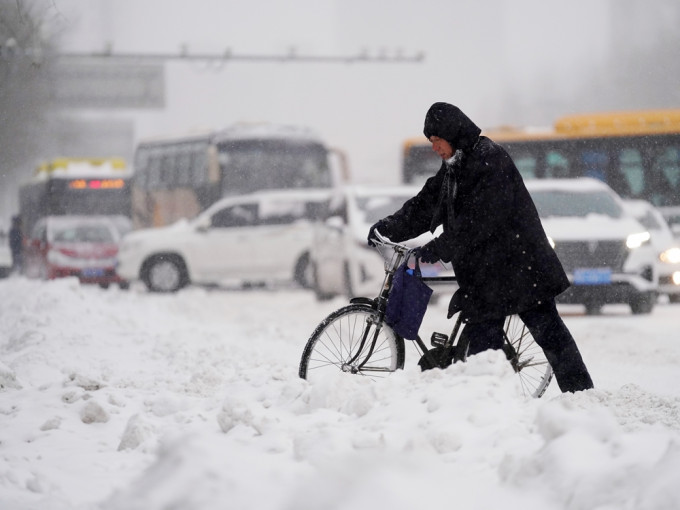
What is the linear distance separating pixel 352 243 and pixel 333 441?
10522 millimetres

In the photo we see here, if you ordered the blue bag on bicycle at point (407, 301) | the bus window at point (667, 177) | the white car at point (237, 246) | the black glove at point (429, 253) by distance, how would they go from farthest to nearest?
the bus window at point (667, 177) → the white car at point (237, 246) → the blue bag on bicycle at point (407, 301) → the black glove at point (429, 253)

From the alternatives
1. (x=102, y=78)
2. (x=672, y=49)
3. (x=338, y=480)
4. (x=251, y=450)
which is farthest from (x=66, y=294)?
(x=672, y=49)

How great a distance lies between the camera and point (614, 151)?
2242 centimetres

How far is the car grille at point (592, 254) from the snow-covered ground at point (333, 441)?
478 centimetres

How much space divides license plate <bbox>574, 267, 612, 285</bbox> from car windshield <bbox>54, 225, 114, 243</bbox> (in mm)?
14123

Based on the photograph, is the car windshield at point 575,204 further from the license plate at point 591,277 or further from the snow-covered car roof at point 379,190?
the snow-covered car roof at point 379,190

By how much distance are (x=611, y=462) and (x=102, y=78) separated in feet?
169

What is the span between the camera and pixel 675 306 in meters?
16.7

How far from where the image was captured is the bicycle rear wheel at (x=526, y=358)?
20.3ft

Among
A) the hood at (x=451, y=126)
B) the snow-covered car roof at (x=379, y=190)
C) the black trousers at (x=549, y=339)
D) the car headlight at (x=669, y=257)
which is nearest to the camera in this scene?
the hood at (x=451, y=126)

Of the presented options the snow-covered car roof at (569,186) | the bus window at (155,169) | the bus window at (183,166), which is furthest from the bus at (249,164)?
the snow-covered car roof at (569,186)

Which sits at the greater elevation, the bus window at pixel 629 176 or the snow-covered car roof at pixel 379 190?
the snow-covered car roof at pixel 379 190

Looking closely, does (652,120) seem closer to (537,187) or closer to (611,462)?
(537,187)

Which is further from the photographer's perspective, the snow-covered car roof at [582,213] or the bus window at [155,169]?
the bus window at [155,169]
